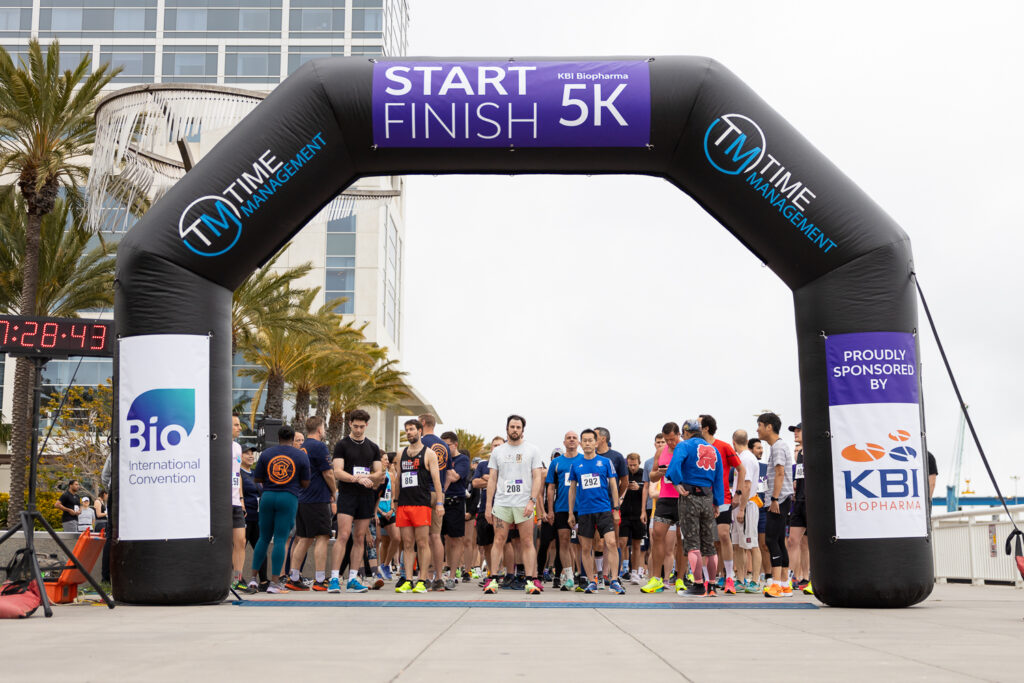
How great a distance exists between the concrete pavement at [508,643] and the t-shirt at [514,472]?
230 centimetres

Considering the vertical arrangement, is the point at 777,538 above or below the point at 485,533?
above

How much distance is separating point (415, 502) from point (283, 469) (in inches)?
58.2

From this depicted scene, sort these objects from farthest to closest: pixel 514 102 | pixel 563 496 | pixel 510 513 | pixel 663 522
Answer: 1. pixel 563 496
2. pixel 510 513
3. pixel 663 522
4. pixel 514 102

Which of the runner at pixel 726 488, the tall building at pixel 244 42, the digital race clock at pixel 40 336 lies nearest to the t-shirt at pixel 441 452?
the runner at pixel 726 488

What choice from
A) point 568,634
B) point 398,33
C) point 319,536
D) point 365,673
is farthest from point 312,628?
point 398,33

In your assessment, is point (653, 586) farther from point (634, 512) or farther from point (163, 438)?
point (163, 438)

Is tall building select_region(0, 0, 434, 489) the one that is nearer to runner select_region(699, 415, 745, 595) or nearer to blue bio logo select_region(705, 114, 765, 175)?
runner select_region(699, 415, 745, 595)

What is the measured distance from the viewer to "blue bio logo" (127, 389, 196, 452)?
1012 centimetres

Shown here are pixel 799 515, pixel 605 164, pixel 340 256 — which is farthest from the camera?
pixel 340 256

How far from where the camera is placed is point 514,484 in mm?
12516

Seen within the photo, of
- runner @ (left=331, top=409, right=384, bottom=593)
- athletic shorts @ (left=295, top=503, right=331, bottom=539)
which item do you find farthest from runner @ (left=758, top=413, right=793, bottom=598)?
athletic shorts @ (left=295, top=503, right=331, bottom=539)

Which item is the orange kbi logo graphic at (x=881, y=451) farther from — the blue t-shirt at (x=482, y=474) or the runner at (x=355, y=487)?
the blue t-shirt at (x=482, y=474)

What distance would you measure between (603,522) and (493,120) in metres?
4.75

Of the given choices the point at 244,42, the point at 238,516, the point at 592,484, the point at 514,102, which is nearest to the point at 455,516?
the point at 592,484
